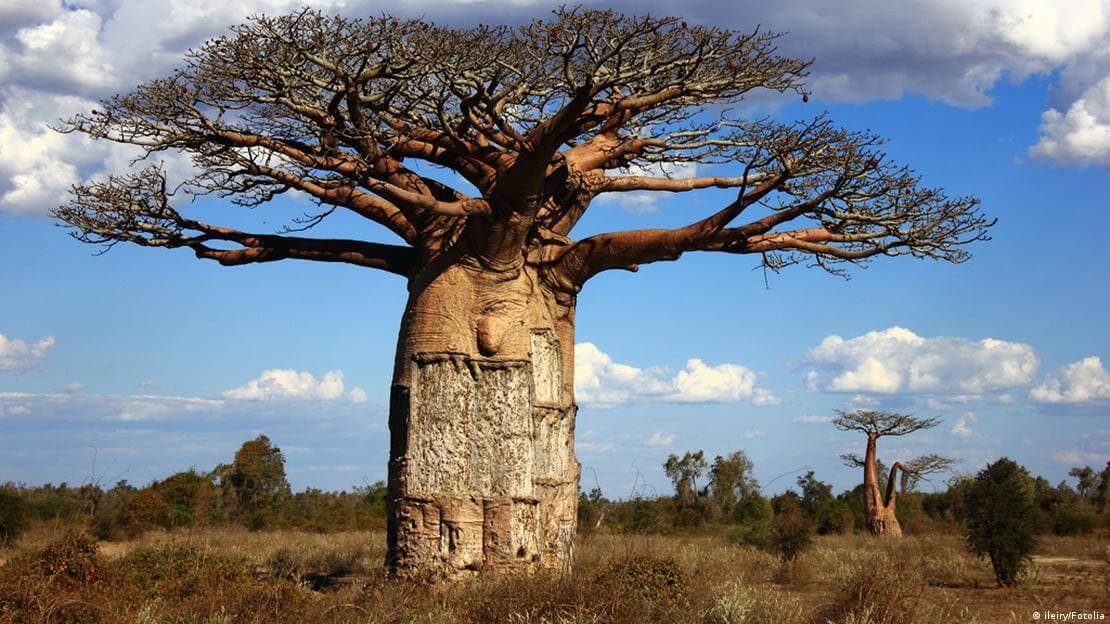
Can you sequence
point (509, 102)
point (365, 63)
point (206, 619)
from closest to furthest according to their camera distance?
1. point (206, 619)
2. point (365, 63)
3. point (509, 102)

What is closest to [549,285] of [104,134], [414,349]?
[414,349]

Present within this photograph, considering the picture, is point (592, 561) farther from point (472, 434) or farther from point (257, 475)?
point (257, 475)

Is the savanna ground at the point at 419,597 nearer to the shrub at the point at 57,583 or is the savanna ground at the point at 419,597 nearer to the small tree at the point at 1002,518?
the shrub at the point at 57,583

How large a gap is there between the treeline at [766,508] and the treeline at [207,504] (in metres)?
4.85

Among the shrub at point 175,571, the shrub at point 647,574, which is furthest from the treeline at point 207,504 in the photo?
the shrub at point 647,574

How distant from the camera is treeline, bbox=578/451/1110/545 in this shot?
2077cm

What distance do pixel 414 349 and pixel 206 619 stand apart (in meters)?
3.36

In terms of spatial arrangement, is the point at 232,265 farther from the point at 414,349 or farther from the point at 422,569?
the point at 422,569

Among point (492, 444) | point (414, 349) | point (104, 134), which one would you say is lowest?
point (492, 444)

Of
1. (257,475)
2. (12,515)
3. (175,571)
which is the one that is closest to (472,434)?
(175,571)

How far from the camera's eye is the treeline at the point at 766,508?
20.8 meters

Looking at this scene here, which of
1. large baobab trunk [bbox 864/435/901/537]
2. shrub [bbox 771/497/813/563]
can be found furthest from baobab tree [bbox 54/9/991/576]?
large baobab trunk [bbox 864/435/901/537]

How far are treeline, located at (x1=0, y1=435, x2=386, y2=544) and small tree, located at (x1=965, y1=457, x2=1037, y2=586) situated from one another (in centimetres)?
939

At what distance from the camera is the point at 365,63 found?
970 cm
